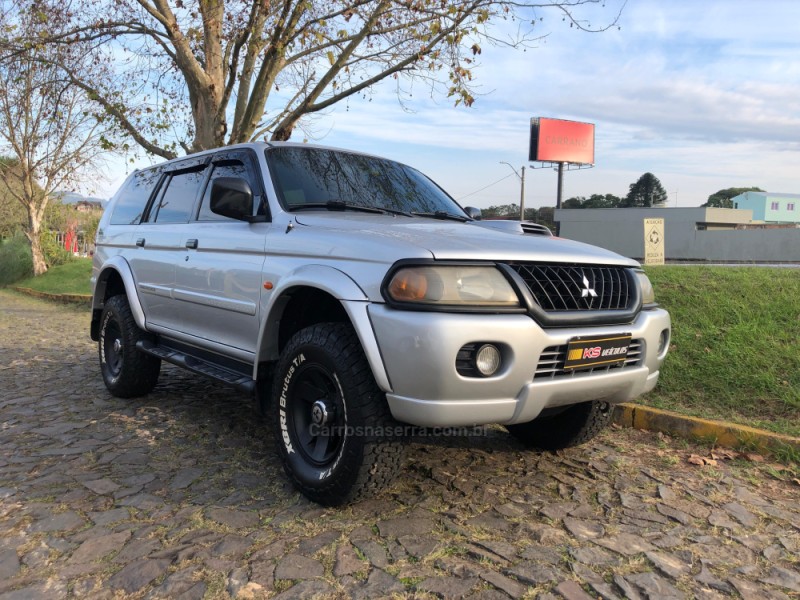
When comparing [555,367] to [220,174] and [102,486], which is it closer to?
[102,486]

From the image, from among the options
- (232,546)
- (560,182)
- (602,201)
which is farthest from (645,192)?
(232,546)

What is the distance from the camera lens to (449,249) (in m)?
2.66

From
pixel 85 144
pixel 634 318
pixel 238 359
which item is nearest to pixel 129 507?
pixel 238 359

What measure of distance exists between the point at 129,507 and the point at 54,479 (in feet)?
2.17

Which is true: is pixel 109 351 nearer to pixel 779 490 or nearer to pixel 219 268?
pixel 219 268

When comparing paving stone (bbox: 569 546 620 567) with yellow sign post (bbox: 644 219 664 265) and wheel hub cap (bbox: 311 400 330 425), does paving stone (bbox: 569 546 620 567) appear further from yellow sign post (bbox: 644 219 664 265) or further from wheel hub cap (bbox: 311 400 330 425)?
yellow sign post (bbox: 644 219 664 265)

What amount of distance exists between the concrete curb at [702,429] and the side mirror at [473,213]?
180 cm

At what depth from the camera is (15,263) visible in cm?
2297

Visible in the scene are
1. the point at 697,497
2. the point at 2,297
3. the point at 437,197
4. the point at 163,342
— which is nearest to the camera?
the point at 697,497

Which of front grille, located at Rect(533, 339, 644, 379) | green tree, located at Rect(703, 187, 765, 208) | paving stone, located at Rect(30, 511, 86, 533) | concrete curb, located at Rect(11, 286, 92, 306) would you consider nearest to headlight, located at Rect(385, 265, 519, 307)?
front grille, located at Rect(533, 339, 644, 379)

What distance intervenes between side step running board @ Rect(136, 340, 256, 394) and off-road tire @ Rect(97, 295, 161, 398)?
0.12m

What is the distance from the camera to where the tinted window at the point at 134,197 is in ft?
17.1

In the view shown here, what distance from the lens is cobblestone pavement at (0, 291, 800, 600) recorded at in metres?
2.42

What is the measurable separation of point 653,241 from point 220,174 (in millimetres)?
9424
